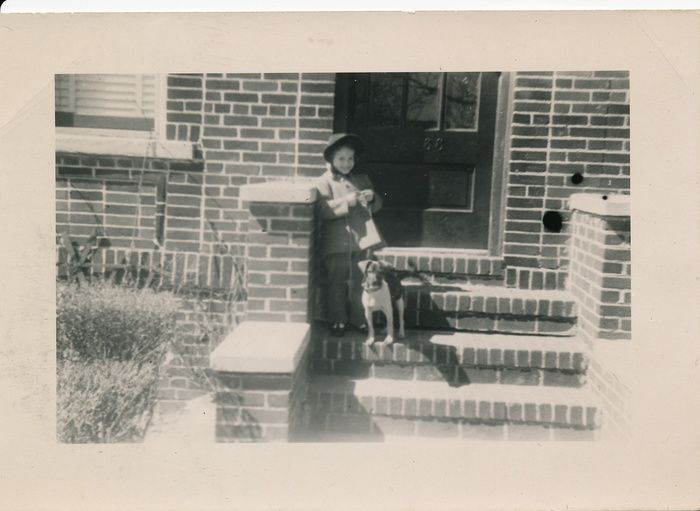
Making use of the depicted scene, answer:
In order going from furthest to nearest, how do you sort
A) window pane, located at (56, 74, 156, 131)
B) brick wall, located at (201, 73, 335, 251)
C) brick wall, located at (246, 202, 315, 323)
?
brick wall, located at (201, 73, 335, 251) → window pane, located at (56, 74, 156, 131) → brick wall, located at (246, 202, 315, 323)

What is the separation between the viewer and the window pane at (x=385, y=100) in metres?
3.50

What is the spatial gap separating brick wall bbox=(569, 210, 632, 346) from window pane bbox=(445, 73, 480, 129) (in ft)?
3.03

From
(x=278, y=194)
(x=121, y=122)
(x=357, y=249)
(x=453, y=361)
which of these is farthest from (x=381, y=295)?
(x=121, y=122)

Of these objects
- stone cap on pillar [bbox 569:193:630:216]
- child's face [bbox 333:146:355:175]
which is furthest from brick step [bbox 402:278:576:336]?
child's face [bbox 333:146:355:175]

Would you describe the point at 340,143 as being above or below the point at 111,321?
above

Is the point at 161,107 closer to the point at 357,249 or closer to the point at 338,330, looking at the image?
the point at 357,249

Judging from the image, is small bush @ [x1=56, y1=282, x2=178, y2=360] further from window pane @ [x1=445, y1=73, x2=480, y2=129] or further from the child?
window pane @ [x1=445, y1=73, x2=480, y2=129]

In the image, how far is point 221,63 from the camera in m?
2.46

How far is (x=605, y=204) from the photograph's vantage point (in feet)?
9.37

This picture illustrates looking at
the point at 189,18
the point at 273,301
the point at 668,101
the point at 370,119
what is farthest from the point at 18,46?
the point at 668,101

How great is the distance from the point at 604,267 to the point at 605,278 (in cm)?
6

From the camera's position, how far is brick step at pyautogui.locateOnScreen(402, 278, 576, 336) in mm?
3279

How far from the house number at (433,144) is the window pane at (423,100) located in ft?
0.28

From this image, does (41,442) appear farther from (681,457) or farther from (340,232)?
(681,457)
